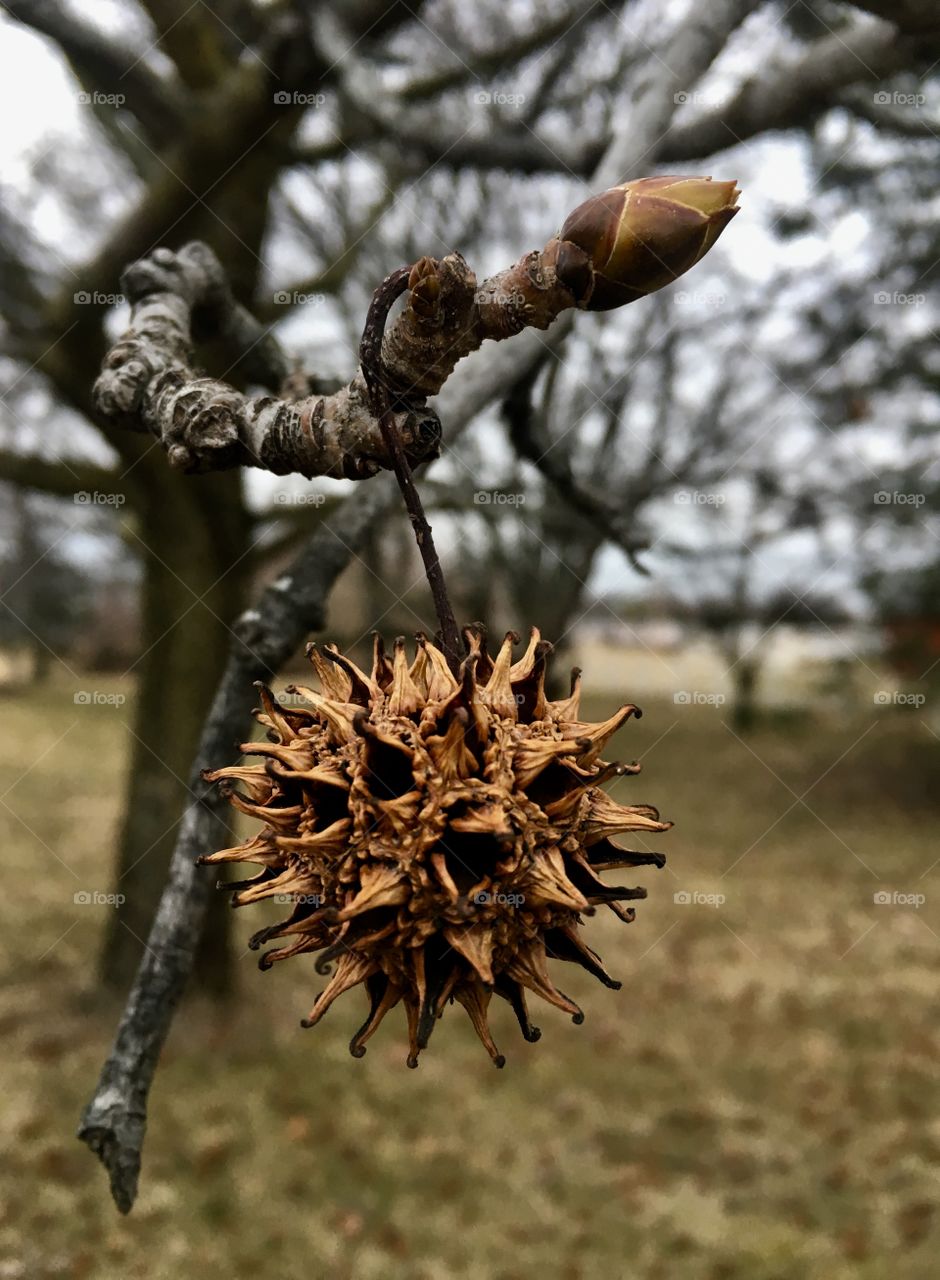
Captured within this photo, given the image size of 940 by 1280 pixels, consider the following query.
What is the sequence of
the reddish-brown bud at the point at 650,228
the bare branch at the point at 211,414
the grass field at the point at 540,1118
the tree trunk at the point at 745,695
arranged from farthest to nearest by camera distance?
the tree trunk at the point at 745,695 < the grass field at the point at 540,1118 < the bare branch at the point at 211,414 < the reddish-brown bud at the point at 650,228

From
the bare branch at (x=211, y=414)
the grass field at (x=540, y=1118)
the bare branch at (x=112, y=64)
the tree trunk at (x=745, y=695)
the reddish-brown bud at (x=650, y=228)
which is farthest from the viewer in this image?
the tree trunk at (x=745, y=695)

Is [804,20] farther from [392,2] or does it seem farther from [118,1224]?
[118,1224]

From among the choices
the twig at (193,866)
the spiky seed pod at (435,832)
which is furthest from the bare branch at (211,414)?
the twig at (193,866)

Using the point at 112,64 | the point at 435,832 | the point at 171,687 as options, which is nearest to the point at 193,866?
the point at 435,832

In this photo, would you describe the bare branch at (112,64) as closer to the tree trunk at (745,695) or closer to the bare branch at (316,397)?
the bare branch at (316,397)

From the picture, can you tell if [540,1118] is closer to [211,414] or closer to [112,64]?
[211,414]

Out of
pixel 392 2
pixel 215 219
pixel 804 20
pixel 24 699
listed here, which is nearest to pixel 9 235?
pixel 215 219
